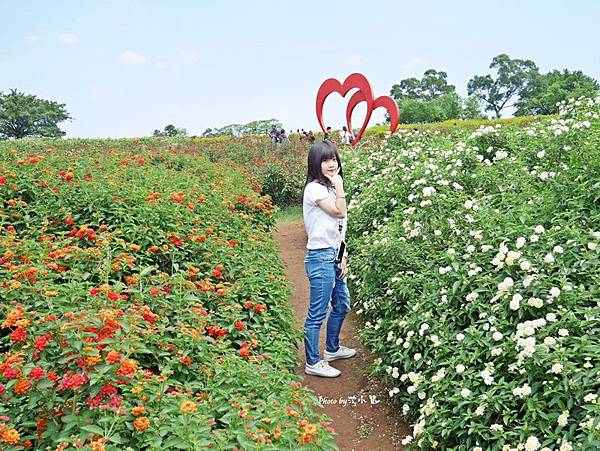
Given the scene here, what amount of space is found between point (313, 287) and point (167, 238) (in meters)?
0.99

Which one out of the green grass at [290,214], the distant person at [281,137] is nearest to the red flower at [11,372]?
the green grass at [290,214]

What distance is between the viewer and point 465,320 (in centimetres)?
306

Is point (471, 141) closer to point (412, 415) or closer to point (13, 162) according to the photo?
point (412, 415)

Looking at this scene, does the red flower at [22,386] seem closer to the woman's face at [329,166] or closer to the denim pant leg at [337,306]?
the woman's face at [329,166]

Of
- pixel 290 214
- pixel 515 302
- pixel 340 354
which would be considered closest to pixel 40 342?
pixel 515 302

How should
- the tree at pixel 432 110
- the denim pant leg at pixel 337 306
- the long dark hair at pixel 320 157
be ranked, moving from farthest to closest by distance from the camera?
1. the tree at pixel 432 110
2. the denim pant leg at pixel 337 306
3. the long dark hair at pixel 320 157

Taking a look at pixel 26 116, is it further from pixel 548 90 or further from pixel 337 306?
pixel 337 306

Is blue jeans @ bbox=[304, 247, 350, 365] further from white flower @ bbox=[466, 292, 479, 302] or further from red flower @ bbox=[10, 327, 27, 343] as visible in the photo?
red flower @ bbox=[10, 327, 27, 343]

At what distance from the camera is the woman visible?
3.34 metres

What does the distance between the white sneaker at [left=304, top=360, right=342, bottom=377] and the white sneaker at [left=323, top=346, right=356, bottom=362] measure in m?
0.24

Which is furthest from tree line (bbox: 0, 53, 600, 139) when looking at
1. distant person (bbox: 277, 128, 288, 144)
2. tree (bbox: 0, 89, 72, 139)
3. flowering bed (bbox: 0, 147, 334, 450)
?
flowering bed (bbox: 0, 147, 334, 450)

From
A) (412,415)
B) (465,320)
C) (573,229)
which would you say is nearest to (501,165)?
(573,229)

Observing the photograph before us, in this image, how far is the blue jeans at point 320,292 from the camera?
3467 millimetres

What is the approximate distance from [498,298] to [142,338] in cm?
185
